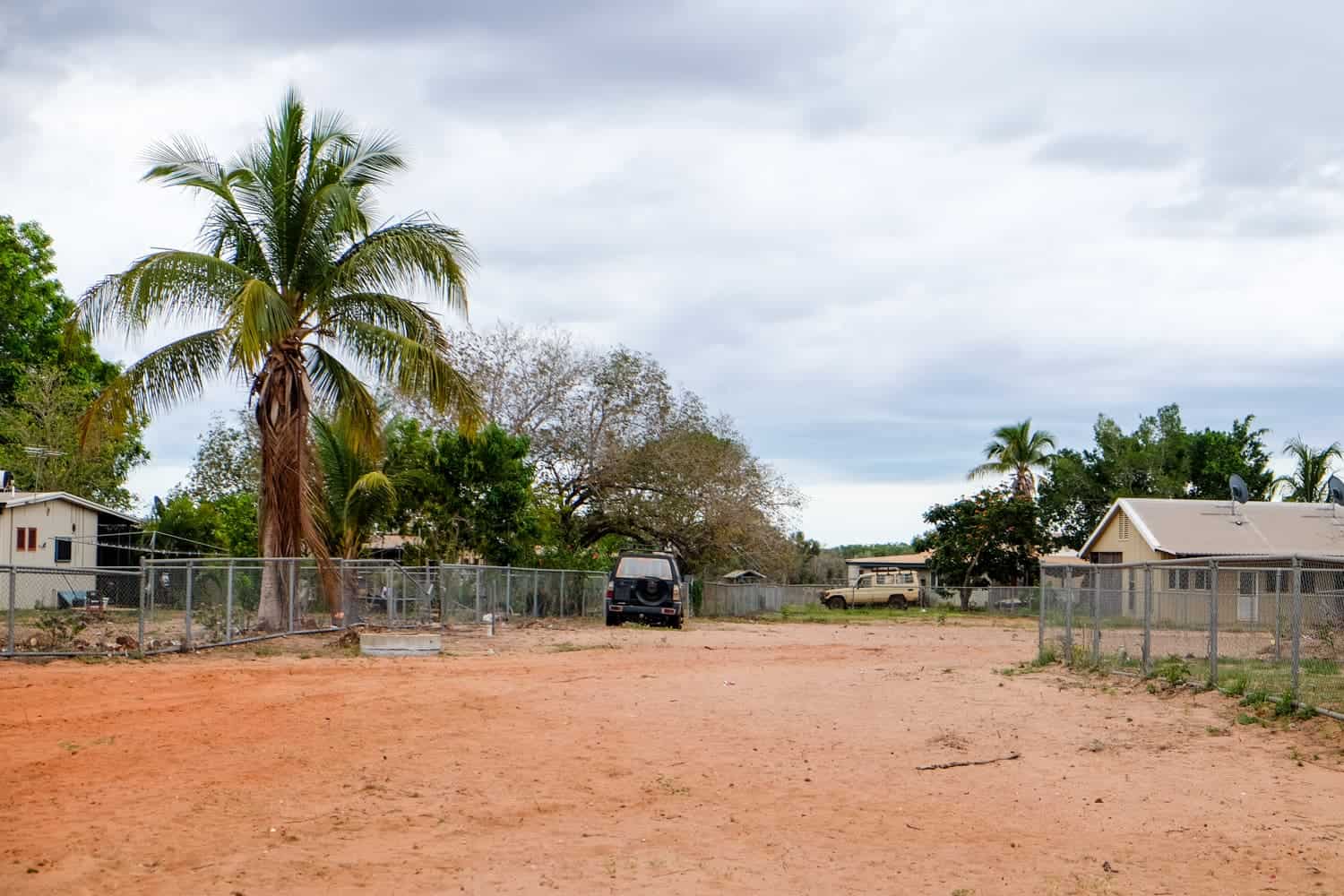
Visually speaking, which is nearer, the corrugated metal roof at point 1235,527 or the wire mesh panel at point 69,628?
the wire mesh panel at point 69,628

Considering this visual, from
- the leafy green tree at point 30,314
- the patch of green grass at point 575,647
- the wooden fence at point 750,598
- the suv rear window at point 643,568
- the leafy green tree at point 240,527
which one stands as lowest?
the wooden fence at point 750,598

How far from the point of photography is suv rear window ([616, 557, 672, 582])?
31.7 meters

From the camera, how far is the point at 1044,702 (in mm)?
14914

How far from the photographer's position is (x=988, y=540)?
2281 inches

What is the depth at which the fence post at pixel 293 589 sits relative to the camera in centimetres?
2220

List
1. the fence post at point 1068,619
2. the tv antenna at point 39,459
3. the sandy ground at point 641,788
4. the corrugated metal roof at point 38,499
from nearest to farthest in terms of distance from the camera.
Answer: the sandy ground at point 641,788 < the fence post at point 1068,619 < the corrugated metal roof at point 38,499 < the tv antenna at point 39,459

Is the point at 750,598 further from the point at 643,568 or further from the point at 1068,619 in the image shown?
the point at 1068,619

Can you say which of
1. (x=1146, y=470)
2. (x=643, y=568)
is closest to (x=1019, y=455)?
(x=1146, y=470)

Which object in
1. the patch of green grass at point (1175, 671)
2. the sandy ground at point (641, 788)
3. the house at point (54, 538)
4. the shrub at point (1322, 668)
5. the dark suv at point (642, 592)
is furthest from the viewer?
the house at point (54, 538)

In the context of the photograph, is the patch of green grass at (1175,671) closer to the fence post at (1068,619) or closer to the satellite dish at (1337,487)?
the fence post at (1068,619)

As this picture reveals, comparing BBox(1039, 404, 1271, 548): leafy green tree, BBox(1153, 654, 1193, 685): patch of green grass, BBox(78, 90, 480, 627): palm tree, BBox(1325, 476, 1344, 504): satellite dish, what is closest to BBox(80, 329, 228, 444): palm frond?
BBox(78, 90, 480, 627): palm tree

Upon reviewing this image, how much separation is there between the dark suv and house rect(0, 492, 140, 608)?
12.7 meters

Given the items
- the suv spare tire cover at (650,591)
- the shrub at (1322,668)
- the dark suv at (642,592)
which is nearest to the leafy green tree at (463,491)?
the dark suv at (642,592)

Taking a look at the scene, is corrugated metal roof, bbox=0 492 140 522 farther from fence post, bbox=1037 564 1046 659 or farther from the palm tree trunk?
fence post, bbox=1037 564 1046 659
